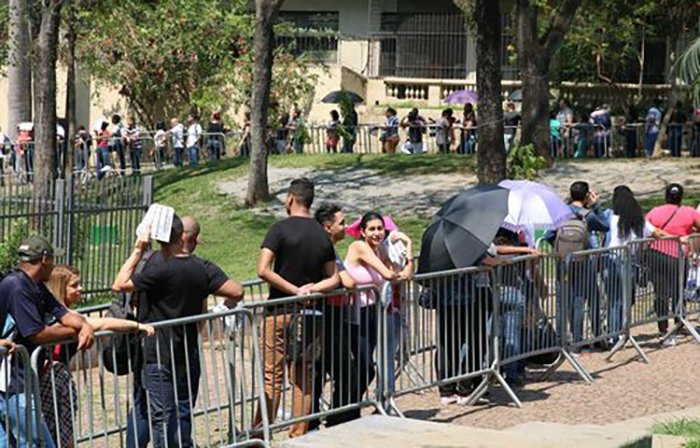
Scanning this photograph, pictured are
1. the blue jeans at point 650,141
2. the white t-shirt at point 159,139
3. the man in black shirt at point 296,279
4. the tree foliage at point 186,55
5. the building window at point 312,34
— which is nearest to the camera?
the man in black shirt at point 296,279

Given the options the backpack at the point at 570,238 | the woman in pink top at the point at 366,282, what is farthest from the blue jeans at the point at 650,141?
the woman in pink top at the point at 366,282

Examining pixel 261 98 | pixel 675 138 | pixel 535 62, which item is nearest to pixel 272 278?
pixel 261 98

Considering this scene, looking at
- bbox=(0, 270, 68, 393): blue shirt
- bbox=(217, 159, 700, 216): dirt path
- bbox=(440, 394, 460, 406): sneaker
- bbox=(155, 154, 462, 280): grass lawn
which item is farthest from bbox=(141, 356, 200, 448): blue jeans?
bbox=(217, 159, 700, 216): dirt path

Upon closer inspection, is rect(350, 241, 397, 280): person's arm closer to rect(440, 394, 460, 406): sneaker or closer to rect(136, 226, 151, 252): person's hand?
rect(440, 394, 460, 406): sneaker

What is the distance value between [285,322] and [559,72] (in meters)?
30.9

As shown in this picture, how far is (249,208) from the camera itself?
87.4ft

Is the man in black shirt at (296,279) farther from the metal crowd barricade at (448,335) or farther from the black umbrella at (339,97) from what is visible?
the black umbrella at (339,97)

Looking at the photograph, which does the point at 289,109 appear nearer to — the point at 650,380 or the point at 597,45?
the point at 597,45

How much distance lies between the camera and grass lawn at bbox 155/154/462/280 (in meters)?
23.1

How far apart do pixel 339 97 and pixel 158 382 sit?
98.9ft

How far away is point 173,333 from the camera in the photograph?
9148 millimetres

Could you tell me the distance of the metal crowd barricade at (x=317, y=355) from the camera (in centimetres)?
1020

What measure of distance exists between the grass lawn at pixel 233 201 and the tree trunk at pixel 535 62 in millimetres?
1510

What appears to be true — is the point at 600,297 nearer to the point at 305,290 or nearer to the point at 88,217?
the point at 305,290
